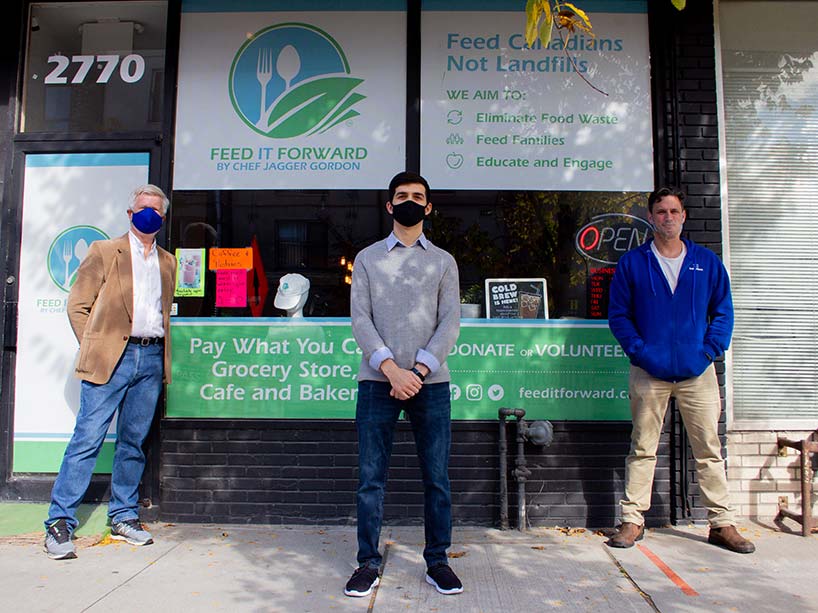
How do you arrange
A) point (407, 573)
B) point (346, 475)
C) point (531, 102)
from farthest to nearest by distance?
point (531, 102)
point (346, 475)
point (407, 573)

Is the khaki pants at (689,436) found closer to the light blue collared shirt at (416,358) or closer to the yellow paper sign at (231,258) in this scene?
the light blue collared shirt at (416,358)

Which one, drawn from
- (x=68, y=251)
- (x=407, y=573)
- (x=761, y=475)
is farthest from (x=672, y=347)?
(x=68, y=251)

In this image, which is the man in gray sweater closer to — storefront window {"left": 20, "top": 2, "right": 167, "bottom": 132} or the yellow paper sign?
the yellow paper sign

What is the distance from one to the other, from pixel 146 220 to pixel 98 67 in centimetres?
174

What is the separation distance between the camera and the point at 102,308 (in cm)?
421

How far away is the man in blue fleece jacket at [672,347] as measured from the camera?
4227 mm

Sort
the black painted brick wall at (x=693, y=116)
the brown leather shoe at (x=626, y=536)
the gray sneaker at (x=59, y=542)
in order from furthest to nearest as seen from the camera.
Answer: the black painted brick wall at (x=693, y=116) < the brown leather shoe at (x=626, y=536) < the gray sneaker at (x=59, y=542)

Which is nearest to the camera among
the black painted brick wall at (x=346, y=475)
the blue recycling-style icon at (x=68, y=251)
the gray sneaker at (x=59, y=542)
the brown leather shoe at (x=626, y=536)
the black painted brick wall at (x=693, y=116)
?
the gray sneaker at (x=59, y=542)

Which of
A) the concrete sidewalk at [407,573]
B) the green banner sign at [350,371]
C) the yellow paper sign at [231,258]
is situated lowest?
the concrete sidewalk at [407,573]

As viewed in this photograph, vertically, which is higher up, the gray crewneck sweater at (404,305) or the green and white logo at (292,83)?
the green and white logo at (292,83)

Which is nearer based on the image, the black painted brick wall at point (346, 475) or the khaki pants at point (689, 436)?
the khaki pants at point (689, 436)

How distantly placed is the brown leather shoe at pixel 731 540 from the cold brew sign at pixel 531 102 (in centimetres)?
236

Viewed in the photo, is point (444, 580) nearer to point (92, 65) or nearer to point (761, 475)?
point (761, 475)

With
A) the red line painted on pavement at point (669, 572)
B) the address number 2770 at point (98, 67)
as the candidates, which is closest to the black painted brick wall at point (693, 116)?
the red line painted on pavement at point (669, 572)
